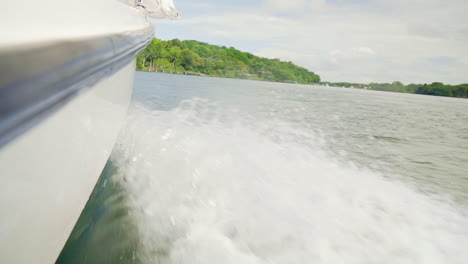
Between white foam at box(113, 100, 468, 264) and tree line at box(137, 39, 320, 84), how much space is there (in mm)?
45899

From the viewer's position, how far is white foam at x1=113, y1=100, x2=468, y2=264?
Answer: 136 centimetres

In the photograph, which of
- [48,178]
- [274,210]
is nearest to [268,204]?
[274,210]

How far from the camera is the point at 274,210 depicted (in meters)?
1.71

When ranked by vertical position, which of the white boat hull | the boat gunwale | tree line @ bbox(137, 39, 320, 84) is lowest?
the white boat hull

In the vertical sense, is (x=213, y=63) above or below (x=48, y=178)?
above

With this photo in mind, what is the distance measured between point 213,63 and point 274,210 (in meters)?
61.1

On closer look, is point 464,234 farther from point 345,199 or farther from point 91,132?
point 91,132

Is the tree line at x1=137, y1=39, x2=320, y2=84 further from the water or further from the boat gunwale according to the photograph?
the boat gunwale

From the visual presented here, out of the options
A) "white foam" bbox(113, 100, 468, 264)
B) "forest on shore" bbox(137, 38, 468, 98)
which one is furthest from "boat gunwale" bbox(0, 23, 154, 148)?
"forest on shore" bbox(137, 38, 468, 98)

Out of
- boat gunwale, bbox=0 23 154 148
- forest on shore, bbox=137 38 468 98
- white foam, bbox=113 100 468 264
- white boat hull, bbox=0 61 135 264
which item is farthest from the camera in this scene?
forest on shore, bbox=137 38 468 98

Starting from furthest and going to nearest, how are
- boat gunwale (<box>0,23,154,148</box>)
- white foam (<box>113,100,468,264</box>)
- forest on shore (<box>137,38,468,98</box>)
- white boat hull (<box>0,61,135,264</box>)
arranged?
1. forest on shore (<box>137,38,468,98</box>)
2. white foam (<box>113,100,468,264</box>)
3. white boat hull (<box>0,61,135,264</box>)
4. boat gunwale (<box>0,23,154,148</box>)

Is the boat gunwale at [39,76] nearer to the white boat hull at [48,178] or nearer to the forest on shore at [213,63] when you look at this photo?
the white boat hull at [48,178]

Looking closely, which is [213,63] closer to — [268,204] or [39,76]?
[268,204]

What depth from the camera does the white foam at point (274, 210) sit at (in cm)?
136
